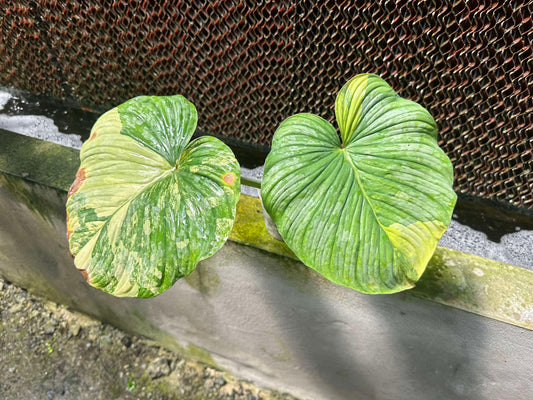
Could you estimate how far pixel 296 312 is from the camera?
1.43 metres

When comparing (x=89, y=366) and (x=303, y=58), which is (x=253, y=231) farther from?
(x=89, y=366)

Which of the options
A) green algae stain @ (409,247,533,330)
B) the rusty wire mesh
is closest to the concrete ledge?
green algae stain @ (409,247,533,330)

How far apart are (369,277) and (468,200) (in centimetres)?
82

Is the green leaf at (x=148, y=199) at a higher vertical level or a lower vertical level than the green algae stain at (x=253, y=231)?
higher

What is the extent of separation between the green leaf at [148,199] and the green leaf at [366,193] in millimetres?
131

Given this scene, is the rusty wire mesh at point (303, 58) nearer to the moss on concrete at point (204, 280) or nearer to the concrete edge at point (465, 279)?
the concrete edge at point (465, 279)

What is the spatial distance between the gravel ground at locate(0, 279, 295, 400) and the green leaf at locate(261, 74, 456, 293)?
3.91 feet

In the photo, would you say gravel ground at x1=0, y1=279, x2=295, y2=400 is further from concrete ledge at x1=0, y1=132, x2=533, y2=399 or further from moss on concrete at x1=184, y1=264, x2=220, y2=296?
moss on concrete at x1=184, y1=264, x2=220, y2=296

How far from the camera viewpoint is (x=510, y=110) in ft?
4.02

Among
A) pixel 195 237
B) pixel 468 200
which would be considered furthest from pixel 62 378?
pixel 468 200

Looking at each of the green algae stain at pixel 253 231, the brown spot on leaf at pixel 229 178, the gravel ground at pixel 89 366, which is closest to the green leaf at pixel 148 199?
the brown spot on leaf at pixel 229 178

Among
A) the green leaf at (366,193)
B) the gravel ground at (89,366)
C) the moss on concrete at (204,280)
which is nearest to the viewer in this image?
the green leaf at (366,193)

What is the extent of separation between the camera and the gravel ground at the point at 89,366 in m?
1.76

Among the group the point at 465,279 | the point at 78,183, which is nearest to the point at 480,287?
the point at 465,279
